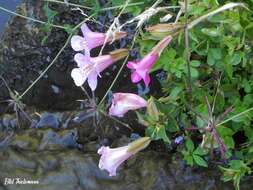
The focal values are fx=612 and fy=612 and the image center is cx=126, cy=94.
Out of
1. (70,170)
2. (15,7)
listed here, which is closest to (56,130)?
(70,170)

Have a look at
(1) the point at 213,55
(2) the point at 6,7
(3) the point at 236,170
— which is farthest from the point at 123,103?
(2) the point at 6,7

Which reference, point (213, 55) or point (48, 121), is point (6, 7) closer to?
point (48, 121)

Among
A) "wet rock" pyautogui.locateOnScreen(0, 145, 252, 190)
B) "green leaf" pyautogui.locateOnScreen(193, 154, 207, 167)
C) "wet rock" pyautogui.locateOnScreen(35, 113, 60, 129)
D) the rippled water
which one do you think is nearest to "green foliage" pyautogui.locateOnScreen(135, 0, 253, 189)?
"green leaf" pyautogui.locateOnScreen(193, 154, 207, 167)

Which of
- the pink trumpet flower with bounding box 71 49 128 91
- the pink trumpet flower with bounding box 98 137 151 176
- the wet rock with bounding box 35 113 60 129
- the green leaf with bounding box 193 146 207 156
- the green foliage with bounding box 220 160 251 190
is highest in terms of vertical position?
the pink trumpet flower with bounding box 71 49 128 91

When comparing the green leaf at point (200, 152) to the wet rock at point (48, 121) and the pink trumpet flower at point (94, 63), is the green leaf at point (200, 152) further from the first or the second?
the wet rock at point (48, 121)

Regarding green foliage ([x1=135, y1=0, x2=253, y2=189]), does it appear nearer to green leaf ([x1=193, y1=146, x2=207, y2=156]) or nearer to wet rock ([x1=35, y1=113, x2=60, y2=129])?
green leaf ([x1=193, y1=146, x2=207, y2=156])

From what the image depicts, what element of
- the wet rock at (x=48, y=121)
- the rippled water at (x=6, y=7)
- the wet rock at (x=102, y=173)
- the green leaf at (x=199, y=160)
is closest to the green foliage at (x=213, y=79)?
the green leaf at (x=199, y=160)

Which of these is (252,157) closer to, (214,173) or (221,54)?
(214,173)
